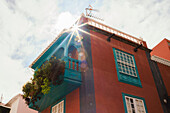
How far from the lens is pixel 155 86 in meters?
13.1

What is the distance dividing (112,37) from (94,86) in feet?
15.1

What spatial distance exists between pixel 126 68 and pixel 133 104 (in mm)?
2478

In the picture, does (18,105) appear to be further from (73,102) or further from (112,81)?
(112,81)

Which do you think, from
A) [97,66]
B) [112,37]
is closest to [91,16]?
[112,37]

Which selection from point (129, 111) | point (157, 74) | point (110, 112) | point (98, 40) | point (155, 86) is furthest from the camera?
point (157, 74)

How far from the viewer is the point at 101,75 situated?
416 inches

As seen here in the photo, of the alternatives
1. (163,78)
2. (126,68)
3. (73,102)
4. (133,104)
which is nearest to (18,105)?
(73,102)

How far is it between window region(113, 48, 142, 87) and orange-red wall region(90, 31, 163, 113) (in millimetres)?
295

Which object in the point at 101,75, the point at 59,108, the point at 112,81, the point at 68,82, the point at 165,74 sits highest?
the point at 165,74

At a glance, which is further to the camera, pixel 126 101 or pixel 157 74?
pixel 157 74

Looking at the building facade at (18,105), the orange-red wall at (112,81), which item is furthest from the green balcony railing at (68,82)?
the building facade at (18,105)

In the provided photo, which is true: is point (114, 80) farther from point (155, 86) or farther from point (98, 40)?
point (155, 86)

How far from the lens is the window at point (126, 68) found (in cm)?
1165

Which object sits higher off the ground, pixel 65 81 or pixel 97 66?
pixel 97 66
